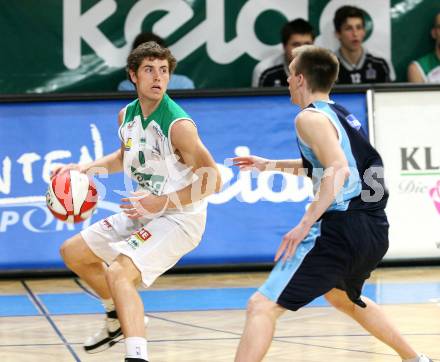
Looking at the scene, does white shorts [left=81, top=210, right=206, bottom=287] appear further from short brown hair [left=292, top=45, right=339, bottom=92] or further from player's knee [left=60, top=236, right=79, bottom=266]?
short brown hair [left=292, top=45, right=339, bottom=92]

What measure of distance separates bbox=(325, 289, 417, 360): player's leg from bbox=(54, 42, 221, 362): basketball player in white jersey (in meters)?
1.02

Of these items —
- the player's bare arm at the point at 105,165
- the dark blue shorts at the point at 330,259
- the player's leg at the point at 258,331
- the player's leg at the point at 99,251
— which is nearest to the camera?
the player's leg at the point at 258,331

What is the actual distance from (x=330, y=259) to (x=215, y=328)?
2.28 meters

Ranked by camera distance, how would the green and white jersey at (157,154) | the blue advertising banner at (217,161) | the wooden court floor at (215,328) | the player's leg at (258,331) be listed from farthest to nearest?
1. the blue advertising banner at (217,161)
2. the wooden court floor at (215,328)
3. the green and white jersey at (157,154)
4. the player's leg at (258,331)

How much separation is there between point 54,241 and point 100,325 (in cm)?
200

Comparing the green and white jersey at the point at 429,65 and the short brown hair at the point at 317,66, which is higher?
the short brown hair at the point at 317,66

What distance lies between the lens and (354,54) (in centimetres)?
1093

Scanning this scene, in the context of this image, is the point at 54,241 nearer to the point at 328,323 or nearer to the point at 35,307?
the point at 35,307

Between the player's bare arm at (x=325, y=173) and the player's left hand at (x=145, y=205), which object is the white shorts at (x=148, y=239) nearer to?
the player's left hand at (x=145, y=205)

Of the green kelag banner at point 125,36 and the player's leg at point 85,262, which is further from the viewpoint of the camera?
the green kelag banner at point 125,36

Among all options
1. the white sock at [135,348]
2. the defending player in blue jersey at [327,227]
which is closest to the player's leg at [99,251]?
the white sock at [135,348]

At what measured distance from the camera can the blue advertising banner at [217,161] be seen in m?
9.59

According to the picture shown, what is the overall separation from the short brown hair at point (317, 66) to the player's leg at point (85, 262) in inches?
73.0

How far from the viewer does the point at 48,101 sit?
31.8 ft
